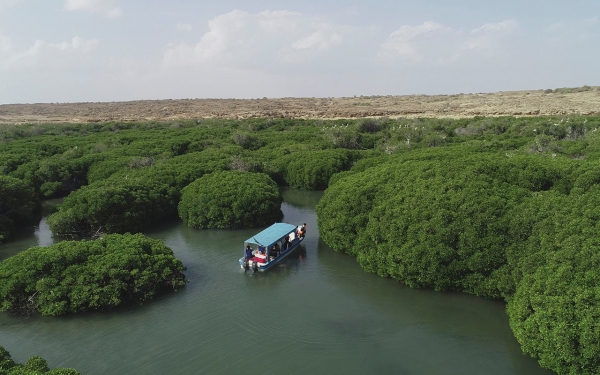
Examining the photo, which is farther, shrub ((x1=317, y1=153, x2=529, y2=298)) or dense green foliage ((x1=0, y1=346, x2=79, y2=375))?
shrub ((x1=317, y1=153, x2=529, y2=298))

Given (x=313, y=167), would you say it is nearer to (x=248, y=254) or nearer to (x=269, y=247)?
(x=269, y=247)

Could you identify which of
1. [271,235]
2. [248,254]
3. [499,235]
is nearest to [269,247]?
[271,235]

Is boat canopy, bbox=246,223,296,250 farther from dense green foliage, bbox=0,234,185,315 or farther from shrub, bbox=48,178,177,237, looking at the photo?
shrub, bbox=48,178,177,237

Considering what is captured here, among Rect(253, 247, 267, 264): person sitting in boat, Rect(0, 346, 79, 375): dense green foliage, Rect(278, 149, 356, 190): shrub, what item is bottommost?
Rect(253, 247, 267, 264): person sitting in boat

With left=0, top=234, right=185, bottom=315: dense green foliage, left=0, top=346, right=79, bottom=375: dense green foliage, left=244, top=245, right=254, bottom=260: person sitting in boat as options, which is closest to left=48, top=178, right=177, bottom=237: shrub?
left=0, top=234, right=185, bottom=315: dense green foliage

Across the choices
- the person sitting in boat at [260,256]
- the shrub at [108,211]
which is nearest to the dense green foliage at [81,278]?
the person sitting in boat at [260,256]

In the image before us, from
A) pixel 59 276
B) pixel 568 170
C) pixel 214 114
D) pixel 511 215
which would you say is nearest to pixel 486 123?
pixel 568 170
